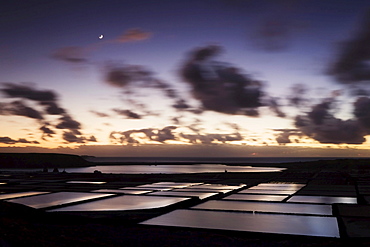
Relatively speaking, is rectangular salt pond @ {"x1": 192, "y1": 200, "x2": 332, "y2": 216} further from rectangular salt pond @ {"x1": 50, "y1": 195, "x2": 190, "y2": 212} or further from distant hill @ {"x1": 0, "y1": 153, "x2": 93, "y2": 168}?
distant hill @ {"x1": 0, "y1": 153, "x2": 93, "y2": 168}

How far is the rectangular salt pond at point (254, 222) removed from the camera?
12992 millimetres

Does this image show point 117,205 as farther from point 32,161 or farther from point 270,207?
point 32,161

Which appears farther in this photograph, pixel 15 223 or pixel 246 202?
pixel 246 202

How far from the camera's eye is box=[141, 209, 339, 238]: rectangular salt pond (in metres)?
13.0

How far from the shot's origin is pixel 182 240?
11.8 m

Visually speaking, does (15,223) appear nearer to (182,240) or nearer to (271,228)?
(182,240)

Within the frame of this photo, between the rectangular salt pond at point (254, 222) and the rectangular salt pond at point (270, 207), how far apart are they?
1.32 m

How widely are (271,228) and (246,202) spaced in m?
7.58

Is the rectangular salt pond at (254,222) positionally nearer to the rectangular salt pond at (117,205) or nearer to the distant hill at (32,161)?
the rectangular salt pond at (117,205)

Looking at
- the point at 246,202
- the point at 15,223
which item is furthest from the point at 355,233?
the point at 15,223

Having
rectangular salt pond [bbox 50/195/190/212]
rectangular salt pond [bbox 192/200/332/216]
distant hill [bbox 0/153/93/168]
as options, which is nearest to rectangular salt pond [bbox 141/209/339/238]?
rectangular salt pond [bbox 192/200/332/216]

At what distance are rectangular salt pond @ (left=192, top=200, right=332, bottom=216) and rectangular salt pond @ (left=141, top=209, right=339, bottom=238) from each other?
1320mm

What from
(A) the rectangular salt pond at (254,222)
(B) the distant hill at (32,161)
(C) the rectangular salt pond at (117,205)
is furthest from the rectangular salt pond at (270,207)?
(B) the distant hill at (32,161)

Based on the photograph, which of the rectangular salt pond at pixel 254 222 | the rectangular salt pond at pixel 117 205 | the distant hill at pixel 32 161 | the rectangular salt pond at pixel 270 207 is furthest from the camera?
the distant hill at pixel 32 161
